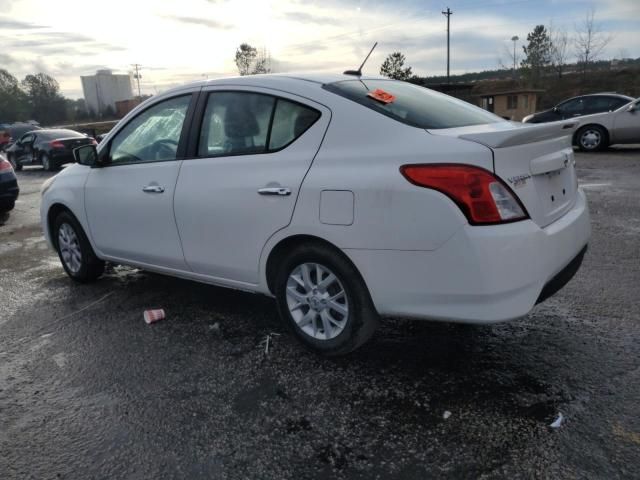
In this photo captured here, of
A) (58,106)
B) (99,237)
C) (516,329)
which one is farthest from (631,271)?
(58,106)

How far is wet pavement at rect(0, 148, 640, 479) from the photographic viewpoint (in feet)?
7.98

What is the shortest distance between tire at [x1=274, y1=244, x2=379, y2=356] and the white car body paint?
0.11 m

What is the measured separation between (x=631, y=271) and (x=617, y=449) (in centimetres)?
277

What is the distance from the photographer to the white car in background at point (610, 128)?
530 inches

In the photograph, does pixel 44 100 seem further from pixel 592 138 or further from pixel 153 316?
pixel 153 316

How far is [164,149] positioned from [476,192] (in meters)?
2.51

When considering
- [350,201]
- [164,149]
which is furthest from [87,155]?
[350,201]

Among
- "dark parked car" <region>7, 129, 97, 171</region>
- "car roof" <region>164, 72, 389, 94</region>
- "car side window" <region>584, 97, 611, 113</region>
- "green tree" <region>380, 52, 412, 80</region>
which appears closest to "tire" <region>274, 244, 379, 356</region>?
"car roof" <region>164, 72, 389, 94</region>

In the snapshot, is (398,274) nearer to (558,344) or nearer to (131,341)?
(558,344)

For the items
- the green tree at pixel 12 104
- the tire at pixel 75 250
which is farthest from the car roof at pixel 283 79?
the green tree at pixel 12 104

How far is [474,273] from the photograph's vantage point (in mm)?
2660

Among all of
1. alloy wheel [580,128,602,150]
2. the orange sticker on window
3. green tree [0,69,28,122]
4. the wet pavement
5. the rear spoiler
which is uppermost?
green tree [0,69,28,122]

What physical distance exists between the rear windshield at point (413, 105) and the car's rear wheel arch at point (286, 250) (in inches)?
32.2

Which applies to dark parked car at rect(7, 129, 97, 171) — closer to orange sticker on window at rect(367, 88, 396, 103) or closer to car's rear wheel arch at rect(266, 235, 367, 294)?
car's rear wheel arch at rect(266, 235, 367, 294)
